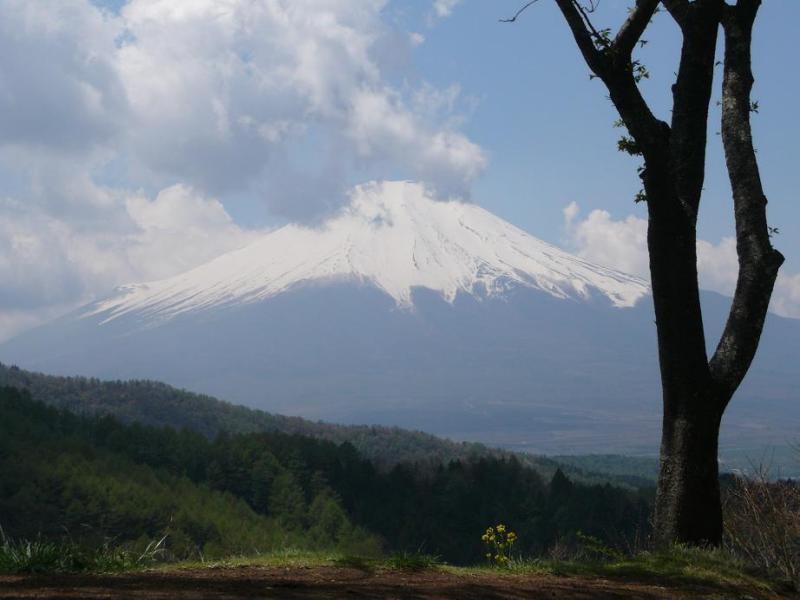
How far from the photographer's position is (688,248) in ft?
29.1

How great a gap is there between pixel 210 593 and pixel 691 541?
4421 millimetres

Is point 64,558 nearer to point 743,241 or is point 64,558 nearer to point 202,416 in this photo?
point 743,241

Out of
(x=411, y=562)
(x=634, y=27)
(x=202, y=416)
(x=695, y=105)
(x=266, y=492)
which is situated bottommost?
(x=266, y=492)

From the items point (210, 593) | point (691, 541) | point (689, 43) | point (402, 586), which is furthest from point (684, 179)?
point (210, 593)

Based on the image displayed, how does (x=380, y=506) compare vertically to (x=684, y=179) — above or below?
below

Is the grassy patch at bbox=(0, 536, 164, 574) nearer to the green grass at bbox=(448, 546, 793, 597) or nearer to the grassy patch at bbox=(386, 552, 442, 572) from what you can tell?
the grassy patch at bbox=(386, 552, 442, 572)

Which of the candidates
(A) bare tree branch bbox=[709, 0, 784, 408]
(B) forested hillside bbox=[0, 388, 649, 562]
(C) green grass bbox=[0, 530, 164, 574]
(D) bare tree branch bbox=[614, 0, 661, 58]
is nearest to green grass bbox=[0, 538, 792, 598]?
(C) green grass bbox=[0, 530, 164, 574]

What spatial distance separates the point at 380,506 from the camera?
315 feet

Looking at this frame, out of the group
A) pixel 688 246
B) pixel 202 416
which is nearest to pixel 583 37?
pixel 688 246

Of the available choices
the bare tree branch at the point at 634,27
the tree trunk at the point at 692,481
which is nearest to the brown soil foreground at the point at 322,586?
the tree trunk at the point at 692,481

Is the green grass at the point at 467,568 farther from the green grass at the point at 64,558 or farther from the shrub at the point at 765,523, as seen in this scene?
the shrub at the point at 765,523

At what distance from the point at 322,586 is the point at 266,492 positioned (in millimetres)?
88620

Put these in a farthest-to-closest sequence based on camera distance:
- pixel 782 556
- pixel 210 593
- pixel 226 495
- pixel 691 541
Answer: pixel 226 495 → pixel 691 541 → pixel 782 556 → pixel 210 593

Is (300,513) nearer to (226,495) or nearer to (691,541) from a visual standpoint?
(226,495)
